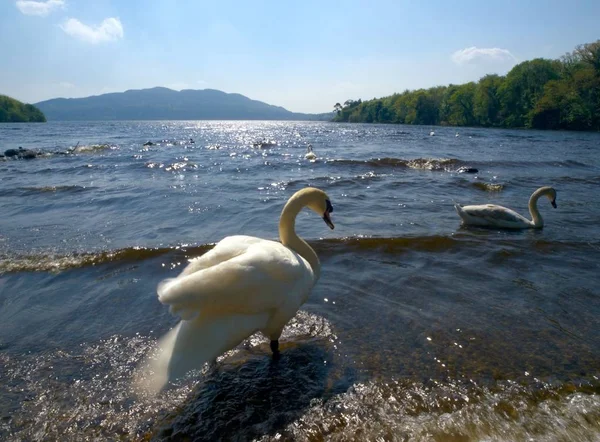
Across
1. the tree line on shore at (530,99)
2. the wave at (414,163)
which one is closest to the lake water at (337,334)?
the wave at (414,163)

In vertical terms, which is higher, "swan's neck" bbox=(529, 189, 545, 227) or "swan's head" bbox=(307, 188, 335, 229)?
"swan's head" bbox=(307, 188, 335, 229)

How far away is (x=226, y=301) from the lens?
11.0 ft

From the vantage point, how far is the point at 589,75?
2665 inches

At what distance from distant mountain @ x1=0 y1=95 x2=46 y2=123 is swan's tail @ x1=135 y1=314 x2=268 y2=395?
452 feet

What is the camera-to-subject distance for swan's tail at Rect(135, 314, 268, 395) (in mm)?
3090

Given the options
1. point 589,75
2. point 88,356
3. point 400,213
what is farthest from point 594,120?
point 88,356

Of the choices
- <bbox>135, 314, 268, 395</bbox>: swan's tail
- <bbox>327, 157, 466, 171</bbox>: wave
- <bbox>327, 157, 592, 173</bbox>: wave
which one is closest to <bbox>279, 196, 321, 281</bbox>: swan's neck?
<bbox>135, 314, 268, 395</bbox>: swan's tail

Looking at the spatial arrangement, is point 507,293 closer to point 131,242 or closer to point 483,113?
point 131,242

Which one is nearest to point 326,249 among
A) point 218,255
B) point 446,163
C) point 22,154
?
point 218,255

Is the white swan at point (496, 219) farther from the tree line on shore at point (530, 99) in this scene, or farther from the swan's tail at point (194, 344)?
the tree line on shore at point (530, 99)

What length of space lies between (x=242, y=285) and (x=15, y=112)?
140 meters

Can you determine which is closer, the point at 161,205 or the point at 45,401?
the point at 45,401

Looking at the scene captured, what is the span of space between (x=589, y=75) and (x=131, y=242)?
79.1m

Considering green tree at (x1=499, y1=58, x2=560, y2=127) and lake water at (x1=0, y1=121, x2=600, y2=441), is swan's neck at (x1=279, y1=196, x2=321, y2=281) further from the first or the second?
green tree at (x1=499, y1=58, x2=560, y2=127)
